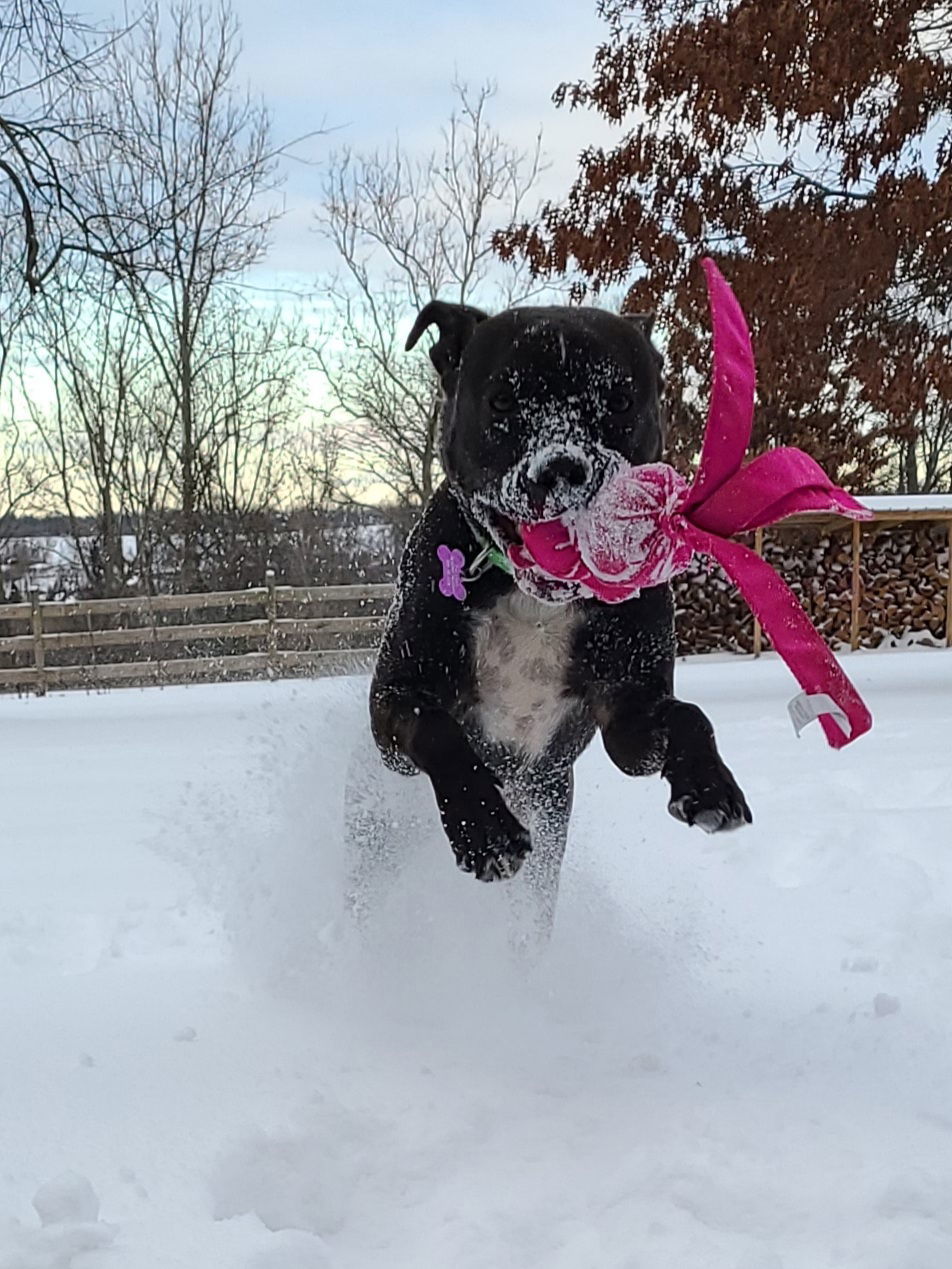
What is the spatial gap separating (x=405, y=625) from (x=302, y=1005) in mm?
827

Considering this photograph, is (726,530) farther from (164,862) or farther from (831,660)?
(164,862)

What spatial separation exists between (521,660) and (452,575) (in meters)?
0.25

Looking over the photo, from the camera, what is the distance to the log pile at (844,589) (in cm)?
1270

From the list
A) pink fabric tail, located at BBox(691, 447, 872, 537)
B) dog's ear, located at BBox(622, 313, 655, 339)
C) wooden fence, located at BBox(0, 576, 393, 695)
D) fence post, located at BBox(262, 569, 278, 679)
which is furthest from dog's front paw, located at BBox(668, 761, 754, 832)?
fence post, located at BBox(262, 569, 278, 679)

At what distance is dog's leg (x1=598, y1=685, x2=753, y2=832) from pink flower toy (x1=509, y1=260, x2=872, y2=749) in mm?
180

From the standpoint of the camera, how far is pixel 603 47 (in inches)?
344

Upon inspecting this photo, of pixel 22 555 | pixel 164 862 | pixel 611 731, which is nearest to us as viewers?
pixel 611 731

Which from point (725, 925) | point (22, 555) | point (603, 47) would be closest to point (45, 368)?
→ point (22, 555)

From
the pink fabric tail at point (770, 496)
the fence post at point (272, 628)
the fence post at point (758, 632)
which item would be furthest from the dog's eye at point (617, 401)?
the fence post at point (758, 632)

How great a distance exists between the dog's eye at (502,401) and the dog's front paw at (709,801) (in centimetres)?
74

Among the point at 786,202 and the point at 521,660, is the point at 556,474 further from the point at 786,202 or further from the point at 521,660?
the point at 786,202

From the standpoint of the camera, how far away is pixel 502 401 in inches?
88.2

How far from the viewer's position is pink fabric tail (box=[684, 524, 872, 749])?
210 centimetres

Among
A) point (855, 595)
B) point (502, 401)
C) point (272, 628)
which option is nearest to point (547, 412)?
point (502, 401)
